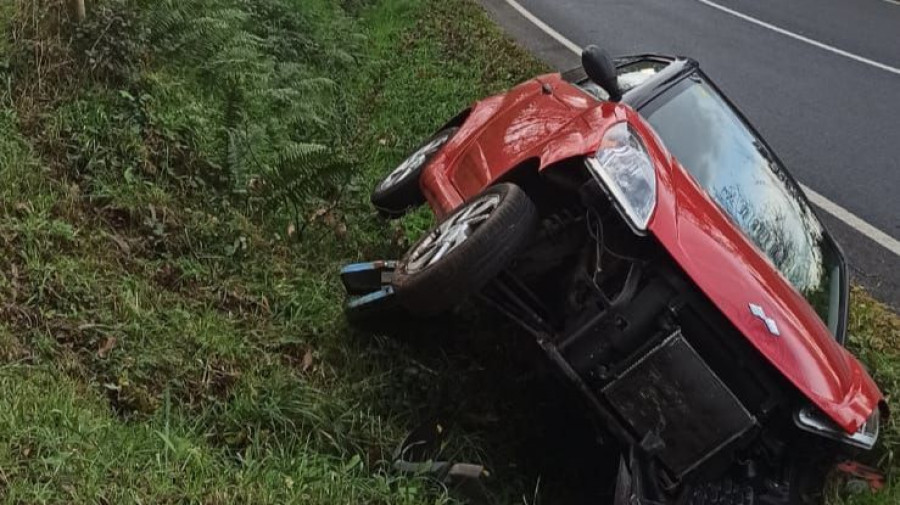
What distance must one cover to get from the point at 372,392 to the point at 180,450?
1.11 metres

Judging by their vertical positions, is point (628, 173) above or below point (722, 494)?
above

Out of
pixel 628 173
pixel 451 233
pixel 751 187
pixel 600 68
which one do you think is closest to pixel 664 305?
pixel 628 173

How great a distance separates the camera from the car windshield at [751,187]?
4293 millimetres

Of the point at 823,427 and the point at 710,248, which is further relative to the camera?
the point at 710,248

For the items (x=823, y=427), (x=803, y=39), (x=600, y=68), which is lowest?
(x=803, y=39)

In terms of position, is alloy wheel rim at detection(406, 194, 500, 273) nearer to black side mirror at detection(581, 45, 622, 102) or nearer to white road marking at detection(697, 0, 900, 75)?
black side mirror at detection(581, 45, 622, 102)

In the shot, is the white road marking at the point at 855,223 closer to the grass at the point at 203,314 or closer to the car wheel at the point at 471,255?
the grass at the point at 203,314

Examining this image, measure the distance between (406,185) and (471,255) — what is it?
1648 mm

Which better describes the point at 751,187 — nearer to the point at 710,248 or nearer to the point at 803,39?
the point at 710,248

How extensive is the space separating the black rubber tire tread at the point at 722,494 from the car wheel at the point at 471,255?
A: 1211mm

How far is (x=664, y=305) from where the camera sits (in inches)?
144

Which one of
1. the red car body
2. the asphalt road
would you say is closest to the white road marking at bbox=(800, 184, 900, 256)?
the asphalt road

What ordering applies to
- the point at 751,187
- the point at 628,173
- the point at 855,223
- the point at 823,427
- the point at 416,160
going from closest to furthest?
the point at 823,427, the point at 628,173, the point at 751,187, the point at 416,160, the point at 855,223

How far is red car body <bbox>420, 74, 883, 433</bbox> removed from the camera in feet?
11.6
